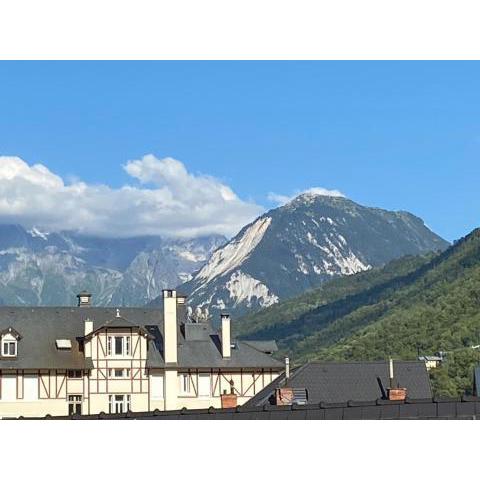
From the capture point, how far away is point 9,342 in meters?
→ 58.9

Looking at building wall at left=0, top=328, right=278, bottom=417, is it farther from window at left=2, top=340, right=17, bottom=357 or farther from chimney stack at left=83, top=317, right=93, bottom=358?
window at left=2, top=340, right=17, bottom=357

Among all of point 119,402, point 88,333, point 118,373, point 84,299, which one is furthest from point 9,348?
point 84,299

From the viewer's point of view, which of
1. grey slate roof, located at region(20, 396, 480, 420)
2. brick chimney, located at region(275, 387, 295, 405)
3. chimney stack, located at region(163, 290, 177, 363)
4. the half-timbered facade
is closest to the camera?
grey slate roof, located at region(20, 396, 480, 420)

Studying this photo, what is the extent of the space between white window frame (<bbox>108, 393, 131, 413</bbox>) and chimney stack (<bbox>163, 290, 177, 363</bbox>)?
2.93m

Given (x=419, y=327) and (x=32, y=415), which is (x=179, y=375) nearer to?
(x=32, y=415)

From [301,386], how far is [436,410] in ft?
82.4

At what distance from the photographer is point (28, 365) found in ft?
190

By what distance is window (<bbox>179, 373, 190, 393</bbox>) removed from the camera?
60.2m

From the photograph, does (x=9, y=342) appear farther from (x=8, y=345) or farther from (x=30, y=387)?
(x=30, y=387)

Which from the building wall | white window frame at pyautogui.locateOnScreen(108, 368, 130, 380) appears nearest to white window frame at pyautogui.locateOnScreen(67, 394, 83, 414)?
the building wall

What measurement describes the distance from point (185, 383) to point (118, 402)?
12.1 ft

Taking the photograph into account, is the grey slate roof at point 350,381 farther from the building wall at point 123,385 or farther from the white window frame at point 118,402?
the white window frame at point 118,402

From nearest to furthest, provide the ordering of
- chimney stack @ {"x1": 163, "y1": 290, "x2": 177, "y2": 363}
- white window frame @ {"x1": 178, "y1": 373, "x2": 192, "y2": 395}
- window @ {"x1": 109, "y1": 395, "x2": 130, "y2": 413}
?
window @ {"x1": 109, "y1": 395, "x2": 130, "y2": 413} < white window frame @ {"x1": 178, "y1": 373, "x2": 192, "y2": 395} < chimney stack @ {"x1": 163, "y1": 290, "x2": 177, "y2": 363}
